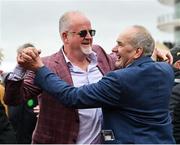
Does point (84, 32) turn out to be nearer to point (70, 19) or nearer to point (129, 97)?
point (70, 19)

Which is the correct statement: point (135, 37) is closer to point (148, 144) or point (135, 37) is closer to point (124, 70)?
point (124, 70)

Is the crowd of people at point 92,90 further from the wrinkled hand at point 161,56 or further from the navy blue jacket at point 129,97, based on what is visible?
the wrinkled hand at point 161,56

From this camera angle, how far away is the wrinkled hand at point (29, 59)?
14.2ft

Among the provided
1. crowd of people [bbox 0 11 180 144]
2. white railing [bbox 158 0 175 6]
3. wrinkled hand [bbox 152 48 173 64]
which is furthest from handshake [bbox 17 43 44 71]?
white railing [bbox 158 0 175 6]

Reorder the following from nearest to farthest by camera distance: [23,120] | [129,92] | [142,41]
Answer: [129,92] → [142,41] → [23,120]

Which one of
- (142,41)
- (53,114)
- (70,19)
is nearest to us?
(142,41)

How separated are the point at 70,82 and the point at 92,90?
0.40m

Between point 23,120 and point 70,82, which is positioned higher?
point 70,82

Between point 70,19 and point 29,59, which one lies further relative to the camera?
point 70,19

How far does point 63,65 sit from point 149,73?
824 mm

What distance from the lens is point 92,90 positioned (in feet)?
14.3

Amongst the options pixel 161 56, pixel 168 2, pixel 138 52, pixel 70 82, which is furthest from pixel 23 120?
pixel 168 2

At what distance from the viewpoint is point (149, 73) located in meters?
4.36

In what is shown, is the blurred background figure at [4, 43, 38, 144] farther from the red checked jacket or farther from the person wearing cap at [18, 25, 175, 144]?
the person wearing cap at [18, 25, 175, 144]
